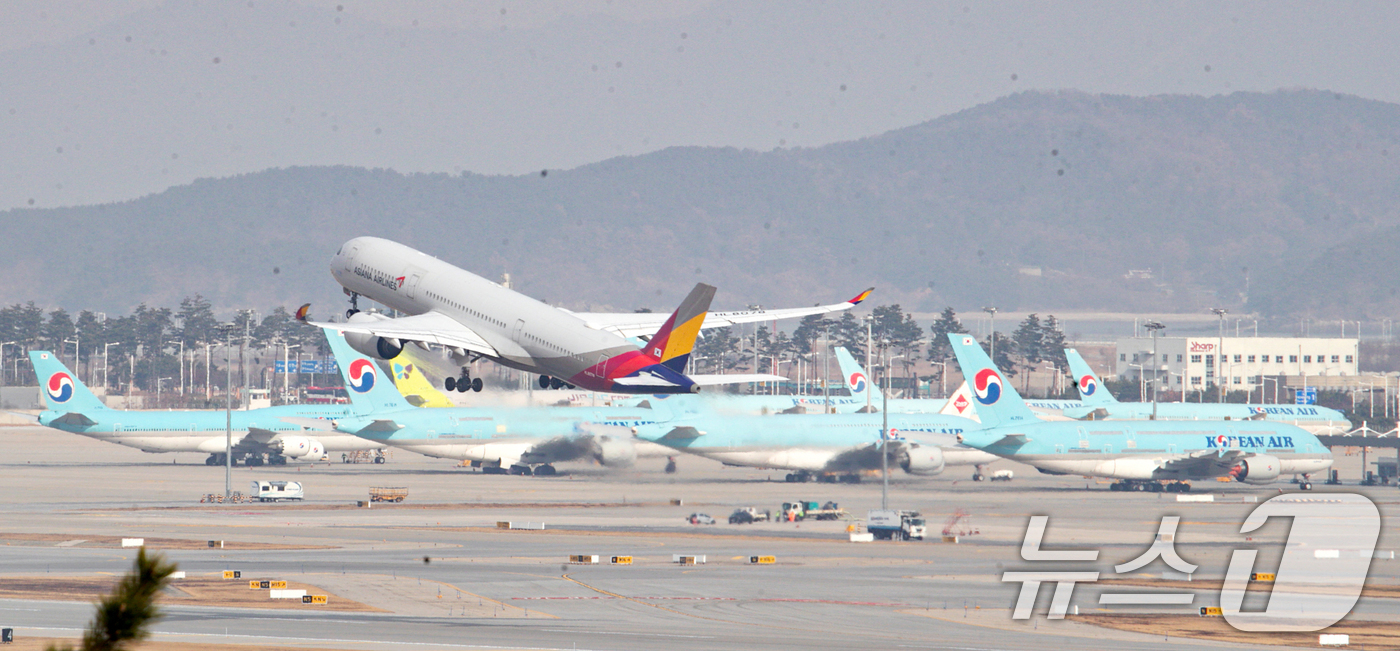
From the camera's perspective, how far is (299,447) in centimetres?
15112

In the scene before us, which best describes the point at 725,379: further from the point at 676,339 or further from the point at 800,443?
the point at 800,443

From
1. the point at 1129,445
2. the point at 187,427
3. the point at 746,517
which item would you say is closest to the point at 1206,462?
the point at 1129,445

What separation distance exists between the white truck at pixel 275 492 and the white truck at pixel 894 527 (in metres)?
47.0

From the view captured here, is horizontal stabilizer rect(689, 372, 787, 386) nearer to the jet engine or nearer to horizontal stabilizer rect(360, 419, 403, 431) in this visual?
the jet engine

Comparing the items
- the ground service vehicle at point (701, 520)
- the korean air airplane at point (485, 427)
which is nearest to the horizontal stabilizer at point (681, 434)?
the korean air airplane at point (485, 427)

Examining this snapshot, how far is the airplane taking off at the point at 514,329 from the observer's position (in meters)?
63.4

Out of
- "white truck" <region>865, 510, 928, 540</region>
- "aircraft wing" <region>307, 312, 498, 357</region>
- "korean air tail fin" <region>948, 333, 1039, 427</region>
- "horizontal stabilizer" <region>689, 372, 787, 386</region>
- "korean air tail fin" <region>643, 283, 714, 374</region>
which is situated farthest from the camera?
"korean air tail fin" <region>948, 333, 1039, 427</region>

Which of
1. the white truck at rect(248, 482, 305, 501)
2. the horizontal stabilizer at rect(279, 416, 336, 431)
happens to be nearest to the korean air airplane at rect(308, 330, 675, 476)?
the white truck at rect(248, 482, 305, 501)

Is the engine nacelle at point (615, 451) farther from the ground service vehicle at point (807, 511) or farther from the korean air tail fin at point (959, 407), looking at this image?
the korean air tail fin at point (959, 407)

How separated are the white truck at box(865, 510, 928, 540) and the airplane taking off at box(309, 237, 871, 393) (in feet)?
55.1

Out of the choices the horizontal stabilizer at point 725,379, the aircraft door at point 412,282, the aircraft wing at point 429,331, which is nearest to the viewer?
the horizontal stabilizer at point 725,379

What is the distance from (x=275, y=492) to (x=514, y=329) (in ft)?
168

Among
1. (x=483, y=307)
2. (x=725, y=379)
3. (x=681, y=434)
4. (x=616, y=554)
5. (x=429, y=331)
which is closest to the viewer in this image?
(x=725, y=379)

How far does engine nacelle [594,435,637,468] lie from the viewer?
11606 cm
